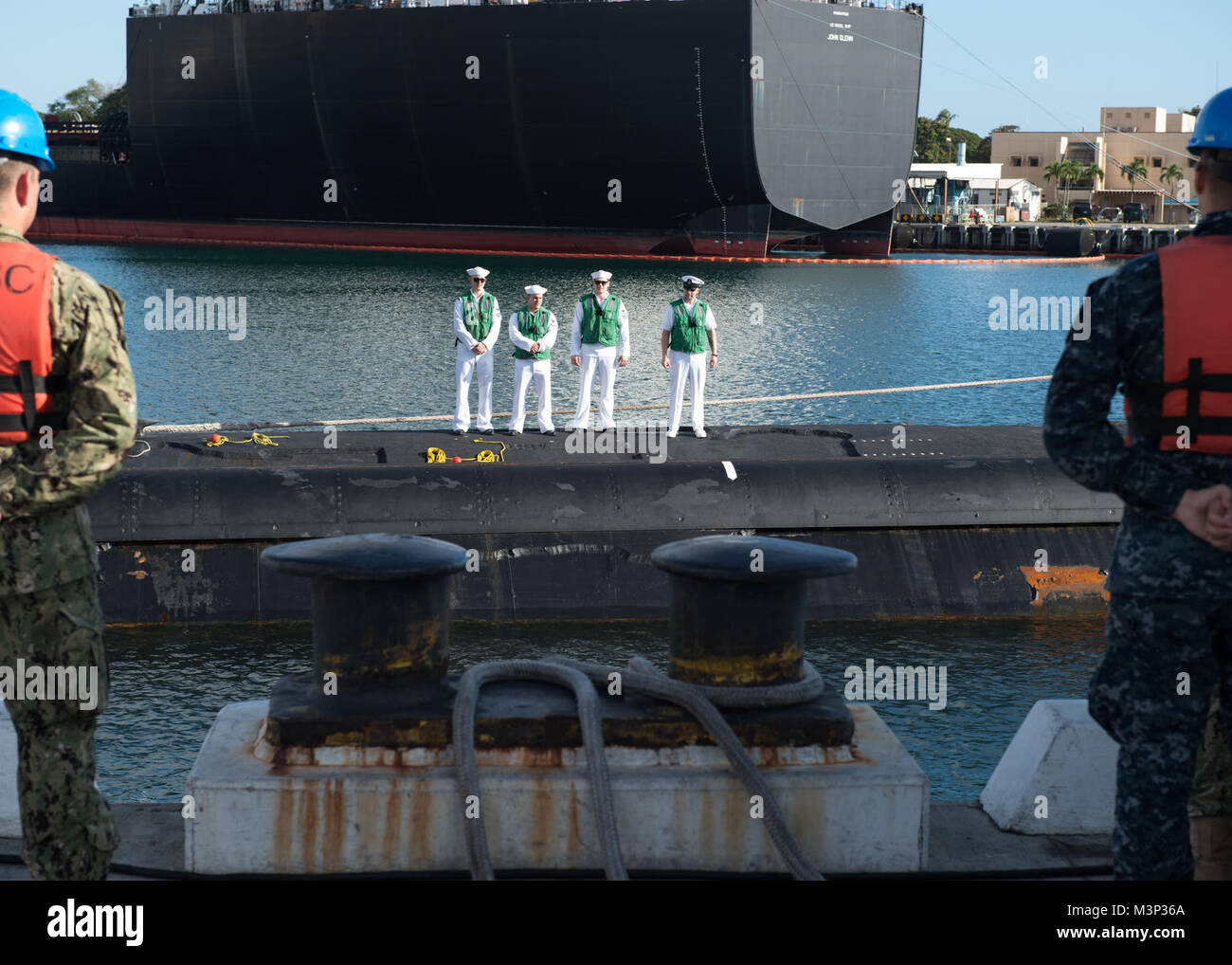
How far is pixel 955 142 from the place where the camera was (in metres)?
145

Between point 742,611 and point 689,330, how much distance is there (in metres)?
11.5

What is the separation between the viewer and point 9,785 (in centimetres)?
467

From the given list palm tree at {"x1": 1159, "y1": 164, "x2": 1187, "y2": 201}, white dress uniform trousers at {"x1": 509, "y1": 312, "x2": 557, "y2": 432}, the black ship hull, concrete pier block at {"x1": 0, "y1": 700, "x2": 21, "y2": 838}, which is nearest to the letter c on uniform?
concrete pier block at {"x1": 0, "y1": 700, "x2": 21, "y2": 838}

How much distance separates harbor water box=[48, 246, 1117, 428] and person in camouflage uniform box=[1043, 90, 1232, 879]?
41.6ft

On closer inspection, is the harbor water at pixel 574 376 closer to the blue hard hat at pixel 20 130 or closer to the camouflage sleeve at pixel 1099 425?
the camouflage sleeve at pixel 1099 425

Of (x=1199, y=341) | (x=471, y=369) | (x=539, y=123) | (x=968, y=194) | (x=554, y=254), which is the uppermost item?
(x=968, y=194)

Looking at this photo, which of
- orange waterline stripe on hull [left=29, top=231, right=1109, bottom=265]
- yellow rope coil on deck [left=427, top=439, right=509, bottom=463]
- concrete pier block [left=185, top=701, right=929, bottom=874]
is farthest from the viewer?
orange waterline stripe on hull [left=29, top=231, right=1109, bottom=265]

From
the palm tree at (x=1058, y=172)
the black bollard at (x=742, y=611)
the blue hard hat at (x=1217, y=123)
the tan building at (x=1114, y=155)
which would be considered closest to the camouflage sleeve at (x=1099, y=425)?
the blue hard hat at (x=1217, y=123)

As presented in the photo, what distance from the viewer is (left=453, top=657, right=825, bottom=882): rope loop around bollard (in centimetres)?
434

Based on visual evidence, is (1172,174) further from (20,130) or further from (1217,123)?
(20,130)

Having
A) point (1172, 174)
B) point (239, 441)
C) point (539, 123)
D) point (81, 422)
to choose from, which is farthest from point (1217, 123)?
point (1172, 174)

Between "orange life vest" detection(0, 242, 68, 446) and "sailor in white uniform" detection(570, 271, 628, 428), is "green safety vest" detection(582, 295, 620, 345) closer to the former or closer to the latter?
"sailor in white uniform" detection(570, 271, 628, 428)
